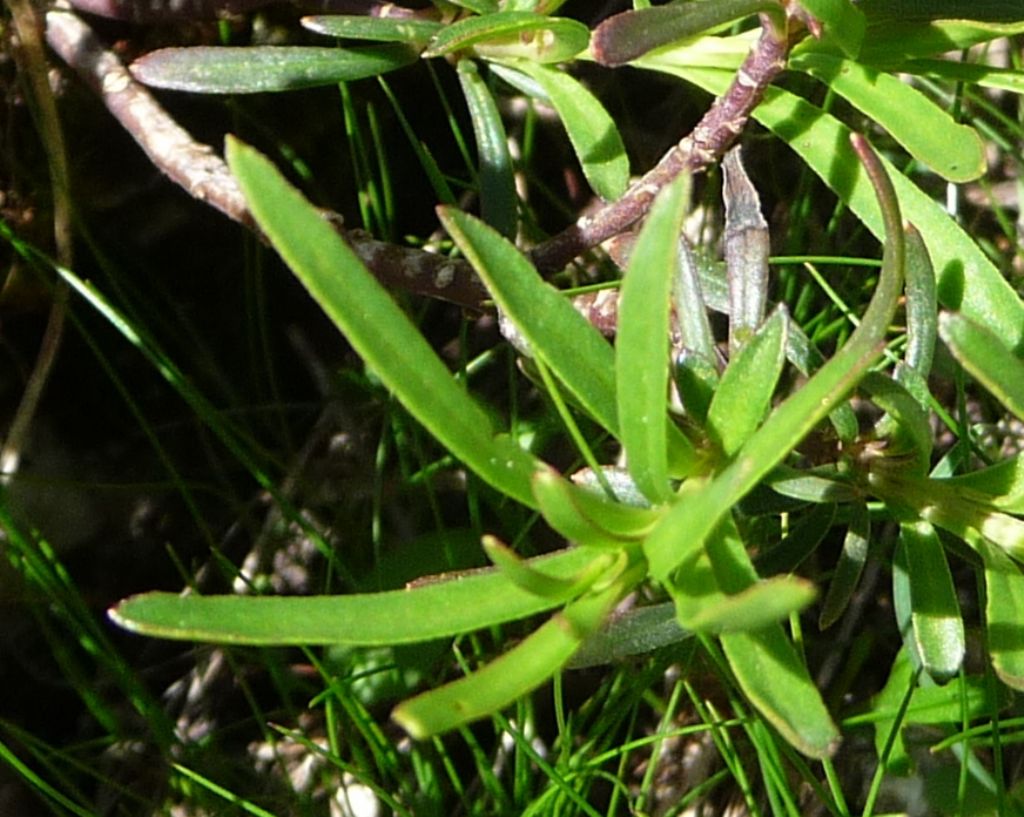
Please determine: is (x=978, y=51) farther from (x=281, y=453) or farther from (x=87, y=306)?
(x=87, y=306)

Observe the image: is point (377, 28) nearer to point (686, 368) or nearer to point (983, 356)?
point (686, 368)

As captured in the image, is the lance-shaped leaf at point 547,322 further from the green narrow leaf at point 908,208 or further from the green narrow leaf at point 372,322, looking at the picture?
the green narrow leaf at point 908,208

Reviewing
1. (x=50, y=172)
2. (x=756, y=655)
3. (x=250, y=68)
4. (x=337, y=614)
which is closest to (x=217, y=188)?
(x=250, y=68)

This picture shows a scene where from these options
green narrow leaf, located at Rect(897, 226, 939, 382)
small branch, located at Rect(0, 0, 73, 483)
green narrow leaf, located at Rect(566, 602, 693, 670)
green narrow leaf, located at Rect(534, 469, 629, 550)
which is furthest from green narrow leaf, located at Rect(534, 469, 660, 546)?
small branch, located at Rect(0, 0, 73, 483)

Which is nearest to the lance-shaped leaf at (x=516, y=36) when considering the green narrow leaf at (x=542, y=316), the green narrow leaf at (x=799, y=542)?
the green narrow leaf at (x=542, y=316)

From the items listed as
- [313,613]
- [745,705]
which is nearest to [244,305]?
[745,705]

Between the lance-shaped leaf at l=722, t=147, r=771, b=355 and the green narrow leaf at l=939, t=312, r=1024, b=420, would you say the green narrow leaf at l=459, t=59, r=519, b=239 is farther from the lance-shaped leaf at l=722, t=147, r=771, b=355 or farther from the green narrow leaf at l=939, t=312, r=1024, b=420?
the green narrow leaf at l=939, t=312, r=1024, b=420
